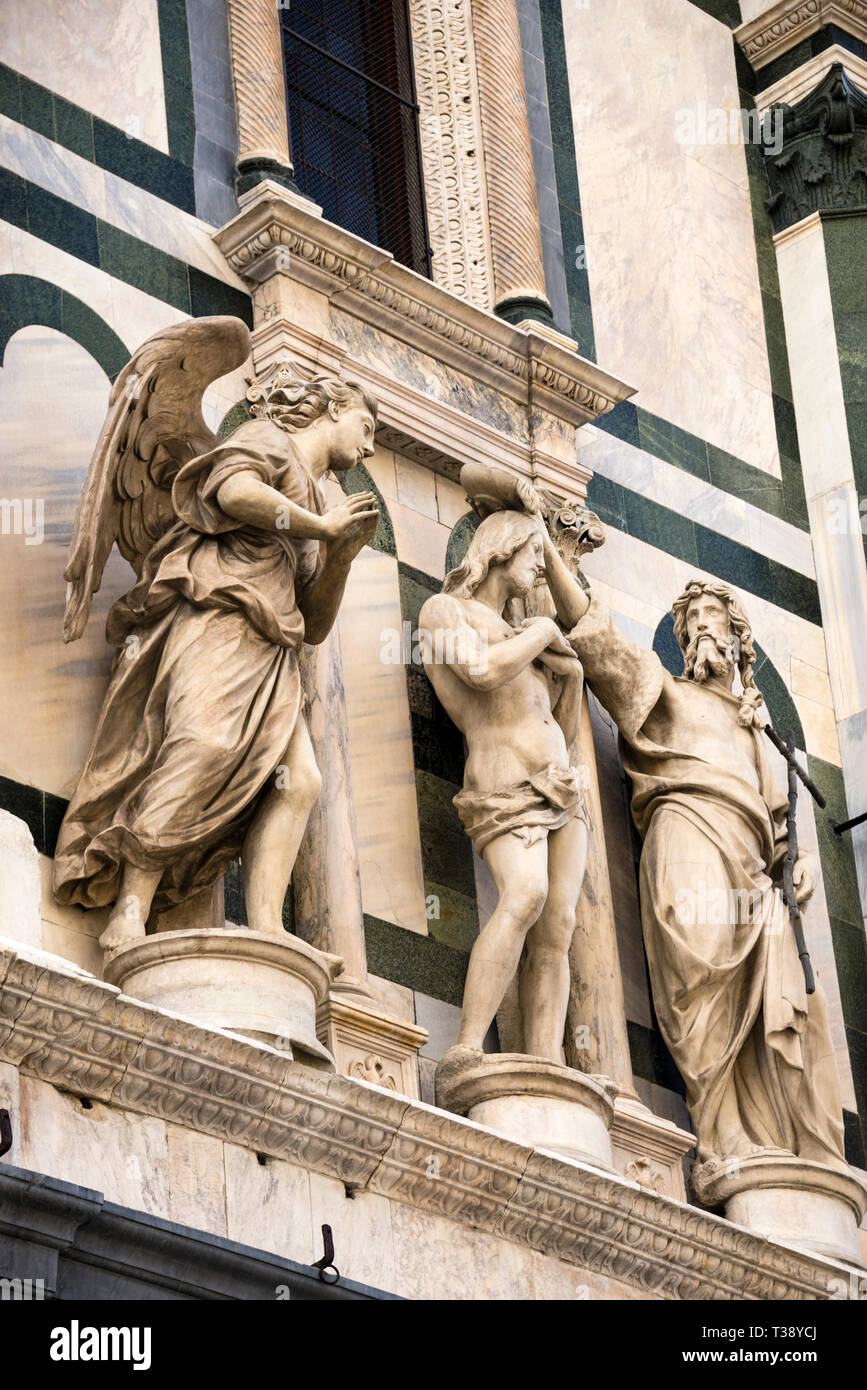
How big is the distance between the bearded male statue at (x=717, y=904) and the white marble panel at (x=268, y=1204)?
8.43 feet

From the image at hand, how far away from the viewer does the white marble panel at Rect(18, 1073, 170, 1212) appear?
28.1 ft

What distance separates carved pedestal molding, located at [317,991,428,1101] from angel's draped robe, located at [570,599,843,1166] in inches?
56.8

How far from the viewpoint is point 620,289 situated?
14.0m

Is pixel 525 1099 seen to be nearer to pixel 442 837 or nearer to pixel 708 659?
pixel 442 837

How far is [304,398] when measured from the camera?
1087cm

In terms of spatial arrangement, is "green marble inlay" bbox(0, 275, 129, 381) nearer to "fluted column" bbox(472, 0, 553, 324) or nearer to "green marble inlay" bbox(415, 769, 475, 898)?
"green marble inlay" bbox(415, 769, 475, 898)

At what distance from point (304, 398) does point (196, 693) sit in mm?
1382

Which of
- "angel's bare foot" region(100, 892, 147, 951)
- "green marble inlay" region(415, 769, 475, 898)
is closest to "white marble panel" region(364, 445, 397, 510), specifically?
"green marble inlay" region(415, 769, 475, 898)

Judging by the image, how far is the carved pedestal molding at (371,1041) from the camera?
402 inches

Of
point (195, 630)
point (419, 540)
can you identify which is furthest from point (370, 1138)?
point (419, 540)

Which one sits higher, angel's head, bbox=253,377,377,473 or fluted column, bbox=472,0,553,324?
fluted column, bbox=472,0,553,324
